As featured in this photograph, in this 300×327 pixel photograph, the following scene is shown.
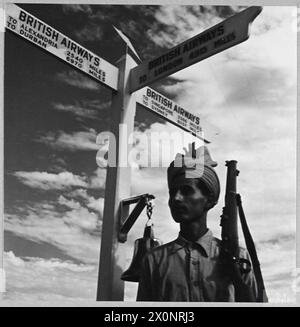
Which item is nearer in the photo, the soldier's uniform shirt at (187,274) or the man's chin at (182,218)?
the soldier's uniform shirt at (187,274)

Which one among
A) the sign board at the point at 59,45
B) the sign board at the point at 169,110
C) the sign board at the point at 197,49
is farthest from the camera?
the sign board at the point at 169,110

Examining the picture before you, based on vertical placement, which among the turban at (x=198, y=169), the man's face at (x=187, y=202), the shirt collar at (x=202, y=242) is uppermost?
the turban at (x=198, y=169)

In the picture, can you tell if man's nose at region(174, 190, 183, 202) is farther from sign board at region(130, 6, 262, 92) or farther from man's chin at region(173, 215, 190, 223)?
sign board at region(130, 6, 262, 92)

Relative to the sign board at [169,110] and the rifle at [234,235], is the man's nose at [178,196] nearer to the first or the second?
the rifle at [234,235]

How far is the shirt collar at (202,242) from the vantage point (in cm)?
299

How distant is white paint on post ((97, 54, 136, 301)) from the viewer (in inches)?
119

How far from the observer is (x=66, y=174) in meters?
3.09

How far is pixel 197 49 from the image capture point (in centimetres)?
301

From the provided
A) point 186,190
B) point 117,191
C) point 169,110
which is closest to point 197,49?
point 169,110

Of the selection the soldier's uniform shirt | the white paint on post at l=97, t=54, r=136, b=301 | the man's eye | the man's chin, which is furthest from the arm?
the man's eye

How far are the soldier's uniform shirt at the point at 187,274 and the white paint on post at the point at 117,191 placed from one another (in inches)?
5.8

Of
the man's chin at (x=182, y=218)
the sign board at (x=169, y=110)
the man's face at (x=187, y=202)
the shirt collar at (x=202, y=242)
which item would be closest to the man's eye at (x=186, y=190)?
the man's face at (x=187, y=202)

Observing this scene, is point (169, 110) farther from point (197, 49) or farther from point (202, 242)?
point (202, 242)
